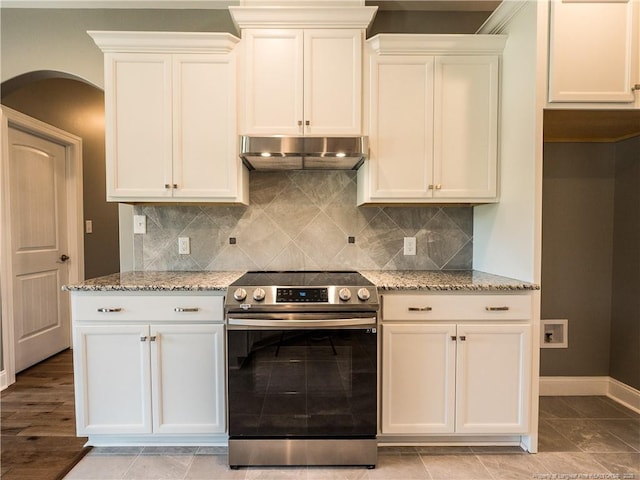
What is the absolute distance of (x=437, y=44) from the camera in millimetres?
2094

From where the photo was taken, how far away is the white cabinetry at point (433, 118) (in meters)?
2.10

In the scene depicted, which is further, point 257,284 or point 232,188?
point 232,188

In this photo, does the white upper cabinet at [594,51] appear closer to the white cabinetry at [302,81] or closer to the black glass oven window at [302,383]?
the white cabinetry at [302,81]

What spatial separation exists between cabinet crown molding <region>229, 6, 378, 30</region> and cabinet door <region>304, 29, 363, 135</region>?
4 cm

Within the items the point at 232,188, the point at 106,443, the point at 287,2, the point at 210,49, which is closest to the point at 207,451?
the point at 106,443

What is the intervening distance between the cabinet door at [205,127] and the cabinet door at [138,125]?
7 centimetres

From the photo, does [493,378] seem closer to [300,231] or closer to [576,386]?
[576,386]

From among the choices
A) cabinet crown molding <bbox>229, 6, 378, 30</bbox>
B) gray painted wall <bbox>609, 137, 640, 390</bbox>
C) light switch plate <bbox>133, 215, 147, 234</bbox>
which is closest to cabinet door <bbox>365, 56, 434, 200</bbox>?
cabinet crown molding <bbox>229, 6, 378, 30</bbox>

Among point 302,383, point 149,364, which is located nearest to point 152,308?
point 149,364

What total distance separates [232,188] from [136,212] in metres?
0.85

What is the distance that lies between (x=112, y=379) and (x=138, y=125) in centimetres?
148

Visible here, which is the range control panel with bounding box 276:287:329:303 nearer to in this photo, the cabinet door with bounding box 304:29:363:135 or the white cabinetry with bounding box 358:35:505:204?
the white cabinetry with bounding box 358:35:505:204

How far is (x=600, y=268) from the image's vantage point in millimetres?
2520

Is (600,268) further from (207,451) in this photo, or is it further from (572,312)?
(207,451)
